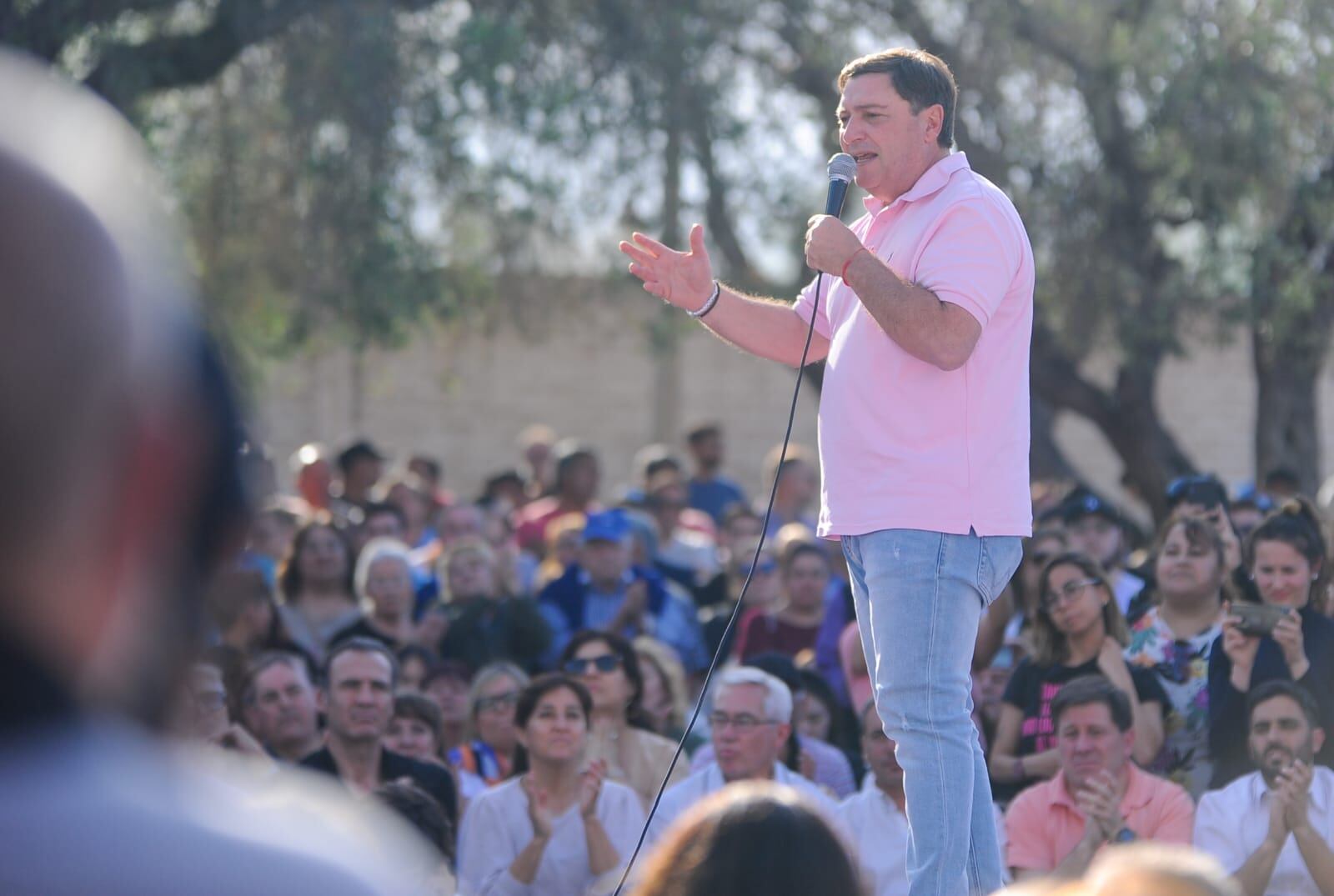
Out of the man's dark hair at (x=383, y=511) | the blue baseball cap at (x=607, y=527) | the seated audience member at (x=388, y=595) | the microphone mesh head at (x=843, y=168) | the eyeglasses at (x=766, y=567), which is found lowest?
the seated audience member at (x=388, y=595)

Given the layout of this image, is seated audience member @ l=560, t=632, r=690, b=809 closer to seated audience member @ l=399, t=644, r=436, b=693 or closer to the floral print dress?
seated audience member @ l=399, t=644, r=436, b=693

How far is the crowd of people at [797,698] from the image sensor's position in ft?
18.1

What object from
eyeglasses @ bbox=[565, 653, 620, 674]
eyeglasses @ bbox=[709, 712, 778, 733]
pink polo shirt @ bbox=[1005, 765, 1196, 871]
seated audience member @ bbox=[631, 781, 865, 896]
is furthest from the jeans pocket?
eyeglasses @ bbox=[565, 653, 620, 674]

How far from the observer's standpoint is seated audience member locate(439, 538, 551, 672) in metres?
7.91

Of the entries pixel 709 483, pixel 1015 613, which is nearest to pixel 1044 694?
pixel 1015 613

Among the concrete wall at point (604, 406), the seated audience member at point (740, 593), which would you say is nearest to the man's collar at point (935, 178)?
the seated audience member at point (740, 593)

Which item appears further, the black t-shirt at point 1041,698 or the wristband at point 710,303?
the black t-shirt at point 1041,698

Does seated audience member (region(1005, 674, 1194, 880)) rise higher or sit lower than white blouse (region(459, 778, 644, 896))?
higher

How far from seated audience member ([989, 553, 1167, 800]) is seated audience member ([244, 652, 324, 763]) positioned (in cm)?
253

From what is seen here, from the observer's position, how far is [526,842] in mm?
5840

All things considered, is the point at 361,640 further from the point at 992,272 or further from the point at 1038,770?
the point at 992,272

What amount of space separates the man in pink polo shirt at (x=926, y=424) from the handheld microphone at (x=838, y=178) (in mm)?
28

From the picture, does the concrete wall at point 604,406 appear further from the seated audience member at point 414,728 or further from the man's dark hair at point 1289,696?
the man's dark hair at point 1289,696

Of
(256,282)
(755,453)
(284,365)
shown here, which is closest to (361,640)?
(256,282)
